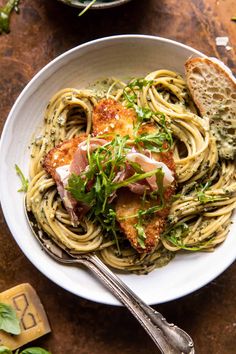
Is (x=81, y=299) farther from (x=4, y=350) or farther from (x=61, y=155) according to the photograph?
(x=61, y=155)

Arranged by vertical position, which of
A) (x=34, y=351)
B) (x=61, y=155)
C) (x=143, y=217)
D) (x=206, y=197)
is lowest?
(x=34, y=351)

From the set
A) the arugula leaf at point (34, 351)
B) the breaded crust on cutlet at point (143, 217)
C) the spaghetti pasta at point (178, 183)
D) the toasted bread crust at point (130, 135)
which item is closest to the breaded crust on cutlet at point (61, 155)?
the toasted bread crust at point (130, 135)

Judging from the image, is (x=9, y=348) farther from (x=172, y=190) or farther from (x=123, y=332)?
(x=172, y=190)

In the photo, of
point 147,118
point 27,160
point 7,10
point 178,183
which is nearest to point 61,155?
point 27,160

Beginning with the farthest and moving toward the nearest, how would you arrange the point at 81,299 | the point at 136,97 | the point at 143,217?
the point at 81,299
the point at 136,97
the point at 143,217

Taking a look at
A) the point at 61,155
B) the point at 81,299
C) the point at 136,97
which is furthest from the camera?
the point at 81,299
